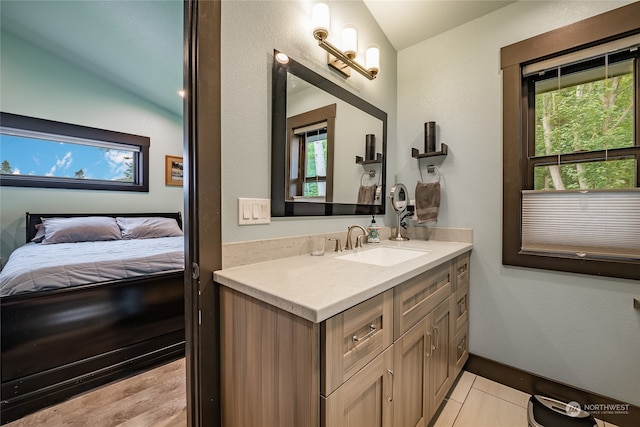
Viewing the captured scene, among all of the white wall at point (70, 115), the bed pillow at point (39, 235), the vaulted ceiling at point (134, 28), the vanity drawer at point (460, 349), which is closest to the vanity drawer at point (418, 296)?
the vanity drawer at point (460, 349)

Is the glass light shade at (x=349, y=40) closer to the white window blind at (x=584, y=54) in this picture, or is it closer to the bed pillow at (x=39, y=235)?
the white window blind at (x=584, y=54)

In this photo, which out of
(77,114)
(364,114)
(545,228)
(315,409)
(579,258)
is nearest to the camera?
(315,409)

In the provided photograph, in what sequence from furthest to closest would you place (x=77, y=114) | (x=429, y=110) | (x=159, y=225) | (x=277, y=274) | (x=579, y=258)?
(x=159, y=225), (x=77, y=114), (x=429, y=110), (x=579, y=258), (x=277, y=274)

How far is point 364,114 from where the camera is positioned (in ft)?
5.93

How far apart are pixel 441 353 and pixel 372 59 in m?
1.81

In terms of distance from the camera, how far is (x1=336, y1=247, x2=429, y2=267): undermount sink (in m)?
1.47

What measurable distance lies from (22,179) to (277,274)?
143 inches

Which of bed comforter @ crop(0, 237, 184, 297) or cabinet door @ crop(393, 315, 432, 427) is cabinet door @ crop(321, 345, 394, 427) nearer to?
cabinet door @ crop(393, 315, 432, 427)

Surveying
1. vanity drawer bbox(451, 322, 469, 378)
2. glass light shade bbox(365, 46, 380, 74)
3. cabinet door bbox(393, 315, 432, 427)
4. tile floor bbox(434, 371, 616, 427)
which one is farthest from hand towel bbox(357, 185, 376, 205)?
tile floor bbox(434, 371, 616, 427)

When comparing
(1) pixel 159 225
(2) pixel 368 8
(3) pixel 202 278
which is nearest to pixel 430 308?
(3) pixel 202 278

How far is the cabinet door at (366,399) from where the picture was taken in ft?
2.23

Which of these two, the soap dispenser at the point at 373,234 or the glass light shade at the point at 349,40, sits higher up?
the glass light shade at the point at 349,40

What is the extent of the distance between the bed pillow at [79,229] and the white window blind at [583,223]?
3.99 m

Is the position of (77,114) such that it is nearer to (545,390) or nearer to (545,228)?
(545,228)
